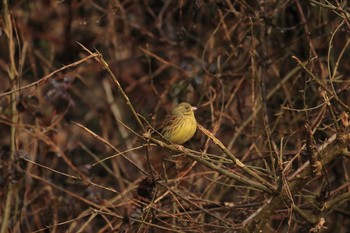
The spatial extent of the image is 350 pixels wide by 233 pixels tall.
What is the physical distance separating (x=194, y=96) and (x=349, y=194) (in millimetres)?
2376

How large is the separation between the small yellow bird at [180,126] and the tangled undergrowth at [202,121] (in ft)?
0.24

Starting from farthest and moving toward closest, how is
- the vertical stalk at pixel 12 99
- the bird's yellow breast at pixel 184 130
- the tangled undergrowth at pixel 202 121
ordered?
the vertical stalk at pixel 12 99 < the bird's yellow breast at pixel 184 130 < the tangled undergrowth at pixel 202 121

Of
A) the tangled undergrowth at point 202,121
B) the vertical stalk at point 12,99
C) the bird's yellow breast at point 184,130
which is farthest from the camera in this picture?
the vertical stalk at point 12,99

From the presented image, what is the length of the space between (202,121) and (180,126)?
0.91 metres

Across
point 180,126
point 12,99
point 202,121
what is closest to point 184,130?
point 180,126

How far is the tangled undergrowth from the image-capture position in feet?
14.3

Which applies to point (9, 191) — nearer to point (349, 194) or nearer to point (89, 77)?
point (349, 194)

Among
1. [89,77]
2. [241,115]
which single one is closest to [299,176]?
[241,115]

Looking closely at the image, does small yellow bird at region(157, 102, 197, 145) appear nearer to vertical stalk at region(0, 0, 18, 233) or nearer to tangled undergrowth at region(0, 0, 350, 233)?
tangled undergrowth at region(0, 0, 350, 233)

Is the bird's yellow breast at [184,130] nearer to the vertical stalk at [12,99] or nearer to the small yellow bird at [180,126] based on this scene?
the small yellow bird at [180,126]

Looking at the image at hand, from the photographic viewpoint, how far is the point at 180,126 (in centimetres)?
525

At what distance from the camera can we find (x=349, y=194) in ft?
13.6

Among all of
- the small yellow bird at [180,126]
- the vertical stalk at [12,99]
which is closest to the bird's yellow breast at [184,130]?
the small yellow bird at [180,126]

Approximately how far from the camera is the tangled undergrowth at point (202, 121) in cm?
437
